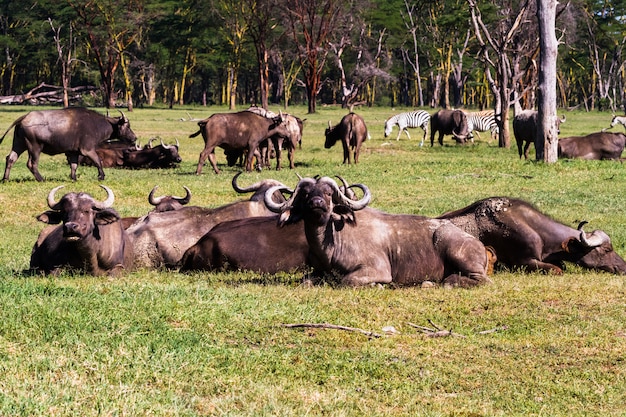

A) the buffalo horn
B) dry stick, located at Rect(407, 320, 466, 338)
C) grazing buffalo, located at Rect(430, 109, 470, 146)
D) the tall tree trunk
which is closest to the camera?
dry stick, located at Rect(407, 320, 466, 338)

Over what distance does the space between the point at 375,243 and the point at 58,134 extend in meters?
11.8

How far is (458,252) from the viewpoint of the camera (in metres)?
10.4

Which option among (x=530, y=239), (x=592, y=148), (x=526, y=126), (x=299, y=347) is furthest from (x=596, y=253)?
(x=526, y=126)

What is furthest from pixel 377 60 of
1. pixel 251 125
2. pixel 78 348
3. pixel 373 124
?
pixel 78 348

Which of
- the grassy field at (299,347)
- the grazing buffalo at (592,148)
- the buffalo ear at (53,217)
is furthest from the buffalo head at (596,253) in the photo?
the grazing buffalo at (592,148)

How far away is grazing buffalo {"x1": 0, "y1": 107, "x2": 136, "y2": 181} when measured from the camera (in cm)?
2014

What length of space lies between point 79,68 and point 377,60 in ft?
80.1

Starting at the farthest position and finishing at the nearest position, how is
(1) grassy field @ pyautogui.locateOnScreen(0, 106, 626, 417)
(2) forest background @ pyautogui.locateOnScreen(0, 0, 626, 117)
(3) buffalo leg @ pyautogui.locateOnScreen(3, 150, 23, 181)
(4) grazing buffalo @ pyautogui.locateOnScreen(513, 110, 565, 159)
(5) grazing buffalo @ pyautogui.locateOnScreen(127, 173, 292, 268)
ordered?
(2) forest background @ pyautogui.locateOnScreen(0, 0, 626, 117)
(4) grazing buffalo @ pyautogui.locateOnScreen(513, 110, 565, 159)
(3) buffalo leg @ pyautogui.locateOnScreen(3, 150, 23, 181)
(5) grazing buffalo @ pyautogui.locateOnScreen(127, 173, 292, 268)
(1) grassy field @ pyautogui.locateOnScreen(0, 106, 626, 417)

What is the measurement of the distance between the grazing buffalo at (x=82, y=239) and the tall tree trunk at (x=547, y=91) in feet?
50.2

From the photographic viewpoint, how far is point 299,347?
290 inches

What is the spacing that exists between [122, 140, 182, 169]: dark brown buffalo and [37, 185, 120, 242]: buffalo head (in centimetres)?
1513

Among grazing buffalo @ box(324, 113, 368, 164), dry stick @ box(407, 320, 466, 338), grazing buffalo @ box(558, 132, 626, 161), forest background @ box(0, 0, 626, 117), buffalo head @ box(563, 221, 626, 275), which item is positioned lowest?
dry stick @ box(407, 320, 466, 338)

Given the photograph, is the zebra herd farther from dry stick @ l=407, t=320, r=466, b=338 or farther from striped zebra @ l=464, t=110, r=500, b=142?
dry stick @ l=407, t=320, r=466, b=338

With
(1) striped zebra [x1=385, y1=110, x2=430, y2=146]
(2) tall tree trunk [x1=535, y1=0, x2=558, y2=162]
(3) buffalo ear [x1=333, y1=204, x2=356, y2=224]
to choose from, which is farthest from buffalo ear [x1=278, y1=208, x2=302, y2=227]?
(1) striped zebra [x1=385, y1=110, x2=430, y2=146]
